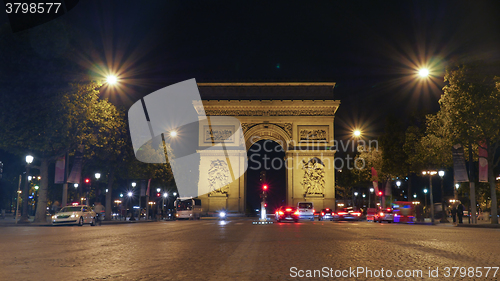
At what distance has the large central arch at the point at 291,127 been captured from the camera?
54.1m

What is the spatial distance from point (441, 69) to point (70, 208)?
83.8 feet

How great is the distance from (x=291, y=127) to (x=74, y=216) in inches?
1192

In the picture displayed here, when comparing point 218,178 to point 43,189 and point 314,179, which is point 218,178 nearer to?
point 314,179

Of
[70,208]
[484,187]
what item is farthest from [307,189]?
[70,208]

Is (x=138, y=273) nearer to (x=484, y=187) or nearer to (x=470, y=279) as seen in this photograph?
(x=470, y=279)

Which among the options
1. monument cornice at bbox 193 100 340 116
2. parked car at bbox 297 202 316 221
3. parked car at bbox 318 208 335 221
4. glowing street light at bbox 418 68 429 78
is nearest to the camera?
glowing street light at bbox 418 68 429 78

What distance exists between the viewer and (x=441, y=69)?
3144 centimetres

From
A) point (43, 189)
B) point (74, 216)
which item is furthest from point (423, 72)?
point (43, 189)

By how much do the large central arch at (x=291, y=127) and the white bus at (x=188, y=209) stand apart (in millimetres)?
1694

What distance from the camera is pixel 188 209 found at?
52625mm

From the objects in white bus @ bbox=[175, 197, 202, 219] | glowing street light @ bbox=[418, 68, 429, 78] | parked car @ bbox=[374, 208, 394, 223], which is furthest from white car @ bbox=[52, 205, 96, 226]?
parked car @ bbox=[374, 208, 394, 223]

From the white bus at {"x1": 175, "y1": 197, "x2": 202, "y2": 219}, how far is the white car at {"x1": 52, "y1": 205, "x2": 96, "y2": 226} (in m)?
20.9

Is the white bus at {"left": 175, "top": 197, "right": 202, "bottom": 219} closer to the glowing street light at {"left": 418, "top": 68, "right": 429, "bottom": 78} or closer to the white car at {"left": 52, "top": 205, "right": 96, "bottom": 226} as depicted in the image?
the white car at {"left": 52, "top": 205, "right": 96, "bottom": 226}

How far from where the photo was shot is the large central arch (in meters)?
54.1
